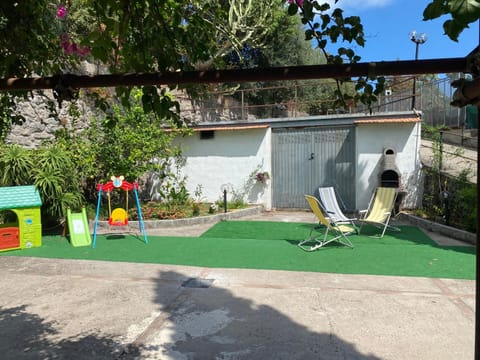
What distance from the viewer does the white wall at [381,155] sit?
9953 mm

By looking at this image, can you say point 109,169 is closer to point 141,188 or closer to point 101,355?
point 141,188

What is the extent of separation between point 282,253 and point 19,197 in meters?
5.18

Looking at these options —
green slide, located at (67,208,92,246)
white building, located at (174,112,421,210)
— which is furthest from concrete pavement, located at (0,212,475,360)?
white building, located at (174,112,421,210)

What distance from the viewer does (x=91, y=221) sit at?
9.14 m

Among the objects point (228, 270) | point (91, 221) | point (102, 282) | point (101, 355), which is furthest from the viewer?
point (91, 221)

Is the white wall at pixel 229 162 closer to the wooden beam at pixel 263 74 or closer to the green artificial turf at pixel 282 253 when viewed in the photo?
the green artificial turf at pixel 282 253

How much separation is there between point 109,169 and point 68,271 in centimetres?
463

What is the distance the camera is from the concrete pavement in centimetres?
294

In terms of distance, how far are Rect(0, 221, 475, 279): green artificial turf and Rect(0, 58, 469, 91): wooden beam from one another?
410 cm

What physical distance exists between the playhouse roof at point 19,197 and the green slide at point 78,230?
0.73m

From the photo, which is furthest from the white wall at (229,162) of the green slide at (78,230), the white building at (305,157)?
the green slide at (78,230)

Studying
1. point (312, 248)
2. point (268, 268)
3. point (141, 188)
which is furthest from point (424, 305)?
point (141, 188)

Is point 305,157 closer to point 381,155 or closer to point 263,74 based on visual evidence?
point 381,155

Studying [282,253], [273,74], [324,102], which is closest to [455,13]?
[273,74]
